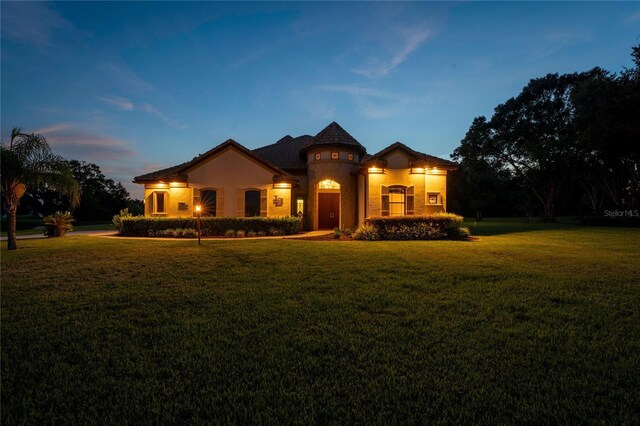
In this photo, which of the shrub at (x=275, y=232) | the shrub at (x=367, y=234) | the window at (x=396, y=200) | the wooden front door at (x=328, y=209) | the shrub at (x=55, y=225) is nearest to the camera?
the shrub at (x=367, y=234)

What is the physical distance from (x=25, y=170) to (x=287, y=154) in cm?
1520

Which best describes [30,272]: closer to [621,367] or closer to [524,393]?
[524,393]

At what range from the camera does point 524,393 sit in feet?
8.82

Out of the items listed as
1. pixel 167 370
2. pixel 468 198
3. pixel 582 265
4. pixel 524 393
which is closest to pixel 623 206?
pixel 468 198

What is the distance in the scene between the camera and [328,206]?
20.5 m

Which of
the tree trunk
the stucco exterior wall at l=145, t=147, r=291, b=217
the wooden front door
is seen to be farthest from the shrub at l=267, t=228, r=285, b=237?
the tree trunk

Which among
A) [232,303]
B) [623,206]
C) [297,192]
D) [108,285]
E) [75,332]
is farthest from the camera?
[623,206]

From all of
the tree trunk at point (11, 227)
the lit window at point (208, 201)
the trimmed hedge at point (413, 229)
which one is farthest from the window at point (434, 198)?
the tree trunk at point (11, 227)

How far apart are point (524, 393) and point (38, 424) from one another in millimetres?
4035

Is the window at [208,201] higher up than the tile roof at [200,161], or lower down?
lower down

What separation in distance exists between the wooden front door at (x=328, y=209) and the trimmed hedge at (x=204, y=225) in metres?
4.23

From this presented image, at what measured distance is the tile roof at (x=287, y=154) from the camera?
21.9 metres

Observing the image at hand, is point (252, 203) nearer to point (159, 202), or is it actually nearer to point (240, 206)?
point (240, 206)

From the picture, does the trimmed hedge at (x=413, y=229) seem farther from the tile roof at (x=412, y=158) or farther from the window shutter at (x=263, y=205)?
the window shutter at (x=263, y=205)
